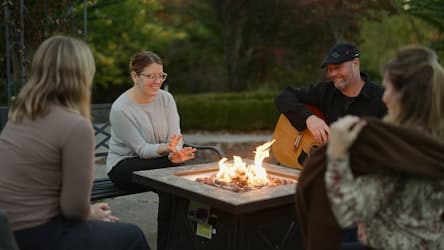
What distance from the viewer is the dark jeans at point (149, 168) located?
11.4 feet

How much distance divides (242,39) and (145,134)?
12155mm

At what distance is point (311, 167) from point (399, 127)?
0.33 metres

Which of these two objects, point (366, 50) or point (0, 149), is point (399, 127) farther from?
point (366, 50)

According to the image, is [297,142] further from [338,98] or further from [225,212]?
[225,212]

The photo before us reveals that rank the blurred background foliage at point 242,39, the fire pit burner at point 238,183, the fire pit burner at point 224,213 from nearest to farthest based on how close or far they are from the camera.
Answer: the fire pit burner at point 224,213 < the fire pit burner at point 238,183 < the blurred background foliage at point 242,39

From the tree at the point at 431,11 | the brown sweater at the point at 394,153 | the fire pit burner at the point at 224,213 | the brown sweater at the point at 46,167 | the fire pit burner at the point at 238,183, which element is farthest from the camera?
the tree at the point at 431,11

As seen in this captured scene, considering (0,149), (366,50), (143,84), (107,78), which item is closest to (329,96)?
(143,84)

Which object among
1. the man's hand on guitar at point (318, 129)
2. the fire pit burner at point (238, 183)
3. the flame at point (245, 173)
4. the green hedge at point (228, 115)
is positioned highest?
the man's hand on guitar at point (318, 129)

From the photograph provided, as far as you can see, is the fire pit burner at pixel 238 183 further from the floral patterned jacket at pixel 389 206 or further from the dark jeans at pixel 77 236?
the floral patterned jacket at pixel 389 206

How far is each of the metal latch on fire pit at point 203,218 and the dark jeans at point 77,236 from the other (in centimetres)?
56

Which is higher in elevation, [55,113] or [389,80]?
[389,80]

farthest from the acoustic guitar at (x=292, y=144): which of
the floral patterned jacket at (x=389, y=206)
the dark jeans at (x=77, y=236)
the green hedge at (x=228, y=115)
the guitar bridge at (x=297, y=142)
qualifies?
the green hedge at (x=228, y=115)

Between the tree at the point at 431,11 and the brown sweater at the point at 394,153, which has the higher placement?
the tree at the point at 431,11

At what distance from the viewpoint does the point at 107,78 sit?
478 inches
